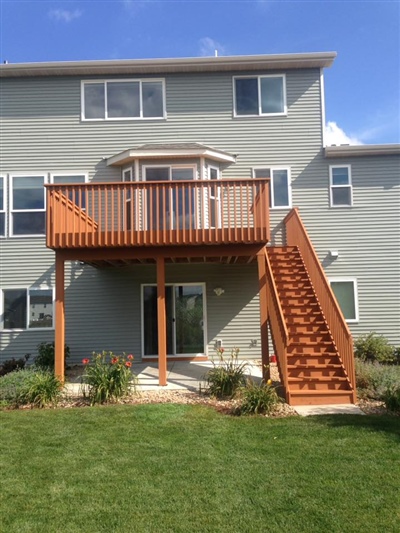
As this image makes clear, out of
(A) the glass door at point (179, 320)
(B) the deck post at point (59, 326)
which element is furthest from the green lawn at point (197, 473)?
(A) the glass door at point (179, 320)

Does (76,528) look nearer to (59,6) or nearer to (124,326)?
(124,326)

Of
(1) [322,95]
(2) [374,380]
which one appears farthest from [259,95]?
(2) [374,380]

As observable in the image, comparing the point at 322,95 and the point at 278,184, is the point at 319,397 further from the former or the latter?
the point at 322,95

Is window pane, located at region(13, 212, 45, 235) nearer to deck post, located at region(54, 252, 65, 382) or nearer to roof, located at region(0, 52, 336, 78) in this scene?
deck post, located at region(54, 252, 65, 382)

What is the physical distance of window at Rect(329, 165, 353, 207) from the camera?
515 inches

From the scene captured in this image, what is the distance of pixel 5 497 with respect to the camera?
14.7 feet

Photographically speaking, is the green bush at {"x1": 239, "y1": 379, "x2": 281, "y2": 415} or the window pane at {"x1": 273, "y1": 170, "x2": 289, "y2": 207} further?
the window pane at {"x1": 273, "y1": 170, "x2": 289, "y2": 207}

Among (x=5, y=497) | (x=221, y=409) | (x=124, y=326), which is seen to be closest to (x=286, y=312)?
(x=221, y=409)

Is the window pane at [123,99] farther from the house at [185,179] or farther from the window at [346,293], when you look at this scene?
the window at [346,293]

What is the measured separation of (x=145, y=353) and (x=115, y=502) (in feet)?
27.7

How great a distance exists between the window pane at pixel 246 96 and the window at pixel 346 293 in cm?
558

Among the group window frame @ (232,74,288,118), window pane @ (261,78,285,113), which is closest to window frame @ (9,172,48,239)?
window frame @ (232,74,288,118)

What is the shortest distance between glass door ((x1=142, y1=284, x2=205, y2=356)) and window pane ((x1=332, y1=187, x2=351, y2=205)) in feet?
15.4

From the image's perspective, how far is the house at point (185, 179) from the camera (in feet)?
41.6
